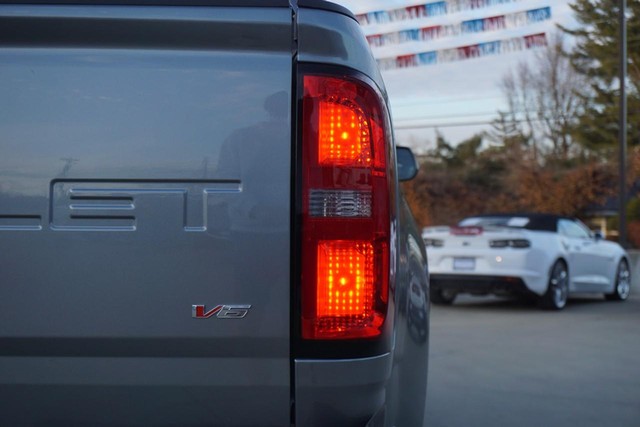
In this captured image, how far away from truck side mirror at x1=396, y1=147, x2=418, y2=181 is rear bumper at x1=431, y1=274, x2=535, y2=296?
24.3 ft

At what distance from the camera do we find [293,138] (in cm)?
234

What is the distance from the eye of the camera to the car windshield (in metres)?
11.7

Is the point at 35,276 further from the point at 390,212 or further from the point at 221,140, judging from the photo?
the point at 390,212

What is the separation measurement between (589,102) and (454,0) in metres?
15.1

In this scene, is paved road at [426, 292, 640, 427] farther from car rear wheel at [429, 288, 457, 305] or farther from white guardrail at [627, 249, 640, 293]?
white guardrail at [627, 249, 640, 293]

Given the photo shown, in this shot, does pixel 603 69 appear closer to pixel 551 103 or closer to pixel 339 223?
pixel 551 103

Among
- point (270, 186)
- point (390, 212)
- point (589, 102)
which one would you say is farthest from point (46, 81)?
point (589, 102)

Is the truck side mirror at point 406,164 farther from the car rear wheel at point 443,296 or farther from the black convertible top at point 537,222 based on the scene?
the car rear wheel at point 443,296

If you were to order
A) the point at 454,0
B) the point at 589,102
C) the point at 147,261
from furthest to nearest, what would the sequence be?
the point at 589,102 < the point at 454,0 < the point at 147,261

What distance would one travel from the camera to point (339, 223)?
7.66ft

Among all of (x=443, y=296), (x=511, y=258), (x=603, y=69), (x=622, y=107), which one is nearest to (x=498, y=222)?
(x=511, y=258)

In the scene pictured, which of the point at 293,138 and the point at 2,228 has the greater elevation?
the point at 293,138

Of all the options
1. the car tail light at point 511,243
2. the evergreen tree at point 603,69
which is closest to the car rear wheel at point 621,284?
the car tail light at point 511,243

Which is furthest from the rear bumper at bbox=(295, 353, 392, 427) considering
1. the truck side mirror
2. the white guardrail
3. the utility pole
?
the utility pole
